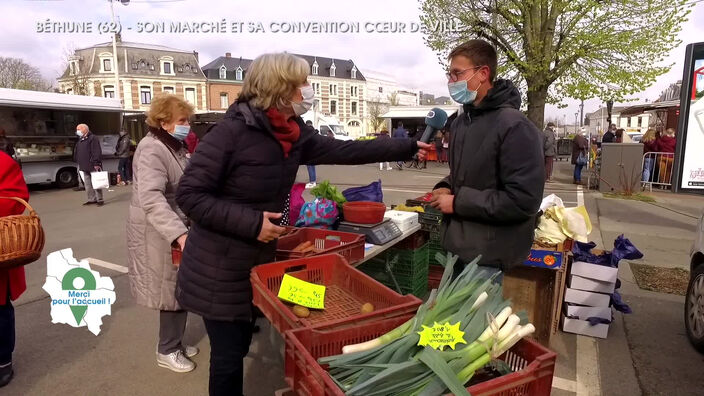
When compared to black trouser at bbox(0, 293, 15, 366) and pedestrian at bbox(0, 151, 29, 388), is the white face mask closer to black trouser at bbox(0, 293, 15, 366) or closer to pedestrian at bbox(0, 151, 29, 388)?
pedestrian at bbox(0, 151, 29, 388)

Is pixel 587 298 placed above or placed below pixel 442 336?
below

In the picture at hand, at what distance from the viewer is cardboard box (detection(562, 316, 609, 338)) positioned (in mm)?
3910

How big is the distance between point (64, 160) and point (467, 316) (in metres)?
15.4

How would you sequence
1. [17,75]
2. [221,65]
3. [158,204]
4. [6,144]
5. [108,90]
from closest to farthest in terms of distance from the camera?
[158,204], [6,144], [17,75], [108,90], [221,65]

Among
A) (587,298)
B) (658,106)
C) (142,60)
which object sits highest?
(142,60)

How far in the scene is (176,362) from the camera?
3.31m

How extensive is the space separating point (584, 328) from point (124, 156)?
14041mm

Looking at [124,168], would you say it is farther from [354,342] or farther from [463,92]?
[354,342]

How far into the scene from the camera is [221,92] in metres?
56.5

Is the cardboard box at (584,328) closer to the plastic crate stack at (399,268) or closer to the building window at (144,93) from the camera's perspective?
the plastic crate stack at (399,268)

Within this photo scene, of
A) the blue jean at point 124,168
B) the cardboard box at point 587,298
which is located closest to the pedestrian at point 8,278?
the cardboard box at point 587,298

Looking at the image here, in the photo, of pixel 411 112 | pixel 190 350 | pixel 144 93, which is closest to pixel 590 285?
pixel 190 350

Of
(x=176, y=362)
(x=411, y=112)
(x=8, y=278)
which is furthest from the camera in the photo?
(x=411, y=112)

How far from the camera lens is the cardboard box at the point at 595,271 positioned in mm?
3846
